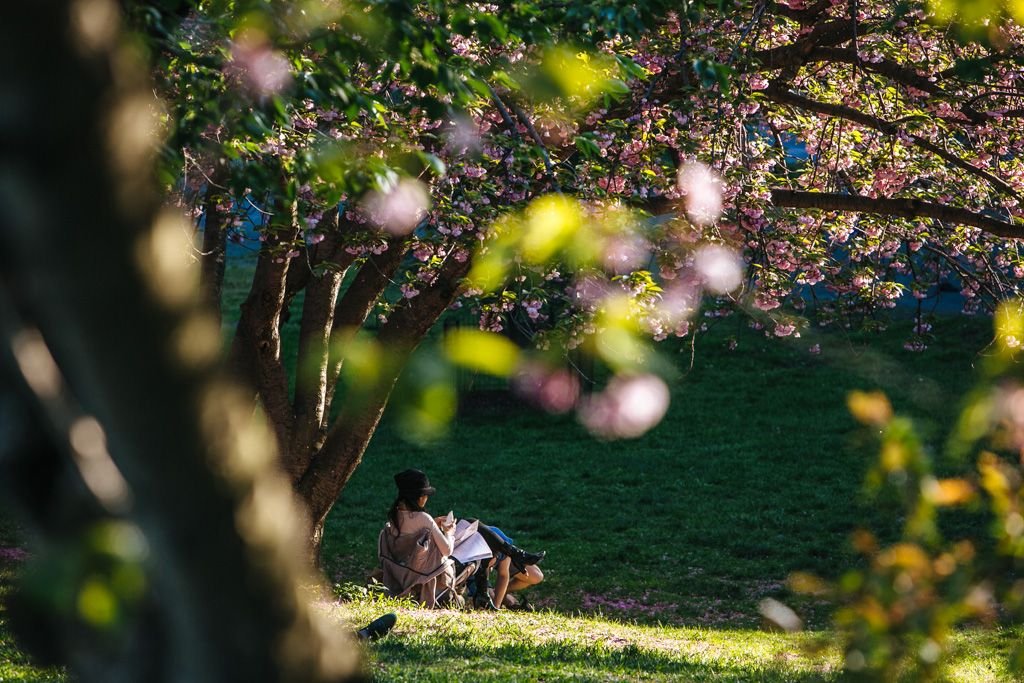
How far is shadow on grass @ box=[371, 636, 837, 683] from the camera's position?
23.0 ft

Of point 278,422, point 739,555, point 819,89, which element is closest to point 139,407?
point 278,422

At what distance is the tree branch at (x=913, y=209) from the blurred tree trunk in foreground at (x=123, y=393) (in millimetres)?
8175

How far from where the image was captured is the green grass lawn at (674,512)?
8.18 metres

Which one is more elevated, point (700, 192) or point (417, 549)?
point (700, 192)

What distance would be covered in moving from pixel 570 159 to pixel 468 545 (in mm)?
4697

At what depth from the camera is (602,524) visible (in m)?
16.6

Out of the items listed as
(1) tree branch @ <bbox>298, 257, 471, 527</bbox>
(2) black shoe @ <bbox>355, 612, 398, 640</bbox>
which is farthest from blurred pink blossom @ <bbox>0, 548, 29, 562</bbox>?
(2) black shoe @ <bbox>355, 612, 398, 640</bbox>

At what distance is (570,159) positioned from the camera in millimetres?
8305

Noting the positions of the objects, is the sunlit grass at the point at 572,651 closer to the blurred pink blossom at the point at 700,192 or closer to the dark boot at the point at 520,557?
the dark boot at the point at 520,557

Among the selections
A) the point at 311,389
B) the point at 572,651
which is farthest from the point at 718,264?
the point at 311,389

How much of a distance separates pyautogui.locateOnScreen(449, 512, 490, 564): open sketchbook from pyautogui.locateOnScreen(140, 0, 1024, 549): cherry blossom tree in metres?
1.52

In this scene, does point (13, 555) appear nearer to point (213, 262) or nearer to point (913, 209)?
point (213, 262)

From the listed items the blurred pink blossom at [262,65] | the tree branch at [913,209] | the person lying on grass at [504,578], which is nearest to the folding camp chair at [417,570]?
the person lying on grass at [504,578]

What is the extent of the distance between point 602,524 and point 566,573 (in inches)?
98.1
